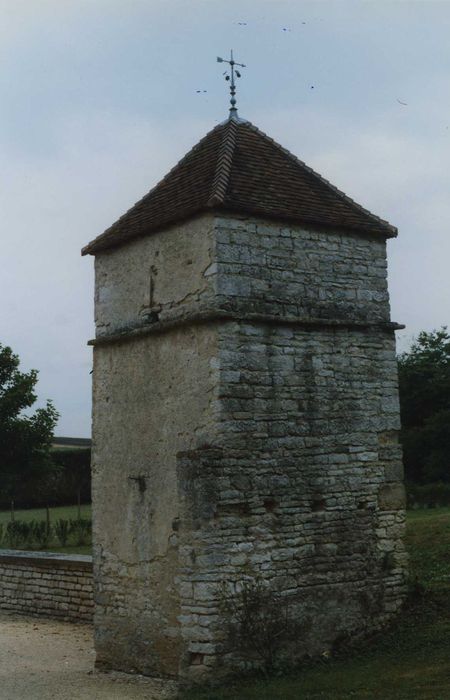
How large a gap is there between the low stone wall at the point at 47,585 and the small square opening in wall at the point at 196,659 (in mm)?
4241

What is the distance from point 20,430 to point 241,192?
1420 centimetres

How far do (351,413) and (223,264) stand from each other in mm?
2402

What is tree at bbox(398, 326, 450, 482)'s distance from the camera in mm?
29453

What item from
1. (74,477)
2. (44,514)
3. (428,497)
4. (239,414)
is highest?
(239,414)

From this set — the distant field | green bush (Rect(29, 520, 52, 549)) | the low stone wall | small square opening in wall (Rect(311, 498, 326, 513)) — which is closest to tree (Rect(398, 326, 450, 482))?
the distant field

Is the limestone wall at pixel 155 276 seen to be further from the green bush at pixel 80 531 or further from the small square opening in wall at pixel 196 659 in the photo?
the green bush at pixel 80 531

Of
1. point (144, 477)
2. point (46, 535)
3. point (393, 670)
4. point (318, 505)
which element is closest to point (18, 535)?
point (46, 535)

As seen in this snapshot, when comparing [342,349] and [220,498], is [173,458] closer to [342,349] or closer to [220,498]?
[220,498]

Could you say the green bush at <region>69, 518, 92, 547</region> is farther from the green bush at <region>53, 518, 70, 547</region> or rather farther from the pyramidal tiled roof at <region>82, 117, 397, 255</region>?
the pyramidal tiled roof at <region>82, 117, 397, 255</region>

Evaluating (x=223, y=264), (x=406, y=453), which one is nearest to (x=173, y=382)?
(x=223, y=264)

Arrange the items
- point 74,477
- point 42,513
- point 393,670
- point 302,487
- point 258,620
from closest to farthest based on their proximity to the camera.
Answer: point 393,670, point 258,620, point 302,487, point 42,513, point 74,477

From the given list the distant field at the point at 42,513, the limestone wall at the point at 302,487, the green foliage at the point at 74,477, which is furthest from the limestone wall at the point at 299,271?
the green foliage at the point at 74,477

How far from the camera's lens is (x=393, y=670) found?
28.6ft

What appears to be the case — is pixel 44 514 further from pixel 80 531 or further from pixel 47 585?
pixel 47 585
